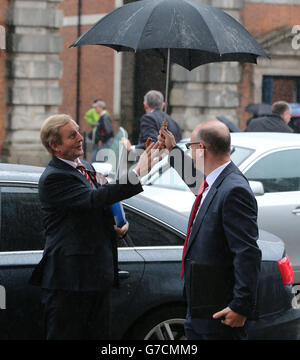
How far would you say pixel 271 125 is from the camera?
1121cm

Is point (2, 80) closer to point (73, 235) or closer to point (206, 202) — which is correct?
point (73, 235)

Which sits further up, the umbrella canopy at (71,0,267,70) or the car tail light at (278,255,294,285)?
the umbrella canopy at (71,0,267,70)

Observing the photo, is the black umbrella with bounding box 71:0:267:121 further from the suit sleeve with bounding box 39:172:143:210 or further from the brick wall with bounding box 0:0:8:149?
the brick wall with bounding box 0:0:8:149

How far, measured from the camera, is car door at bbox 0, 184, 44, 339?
479 cm

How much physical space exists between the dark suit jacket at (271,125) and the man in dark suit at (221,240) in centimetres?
722

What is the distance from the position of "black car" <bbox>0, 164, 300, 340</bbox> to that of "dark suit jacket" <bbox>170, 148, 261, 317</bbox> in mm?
1070

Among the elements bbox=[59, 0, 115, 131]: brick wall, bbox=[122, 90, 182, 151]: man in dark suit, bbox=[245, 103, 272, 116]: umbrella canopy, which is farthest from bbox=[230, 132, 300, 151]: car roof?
bbox=[59, 0, 115, 131]: brick wall

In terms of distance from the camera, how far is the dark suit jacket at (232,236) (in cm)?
376

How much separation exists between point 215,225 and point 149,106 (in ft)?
21.8

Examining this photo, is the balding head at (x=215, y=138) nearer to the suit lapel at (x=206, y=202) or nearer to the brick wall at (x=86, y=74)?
the suit lapel at (x=206, y=202)

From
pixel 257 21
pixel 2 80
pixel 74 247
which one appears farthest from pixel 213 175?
pixel 257 21
